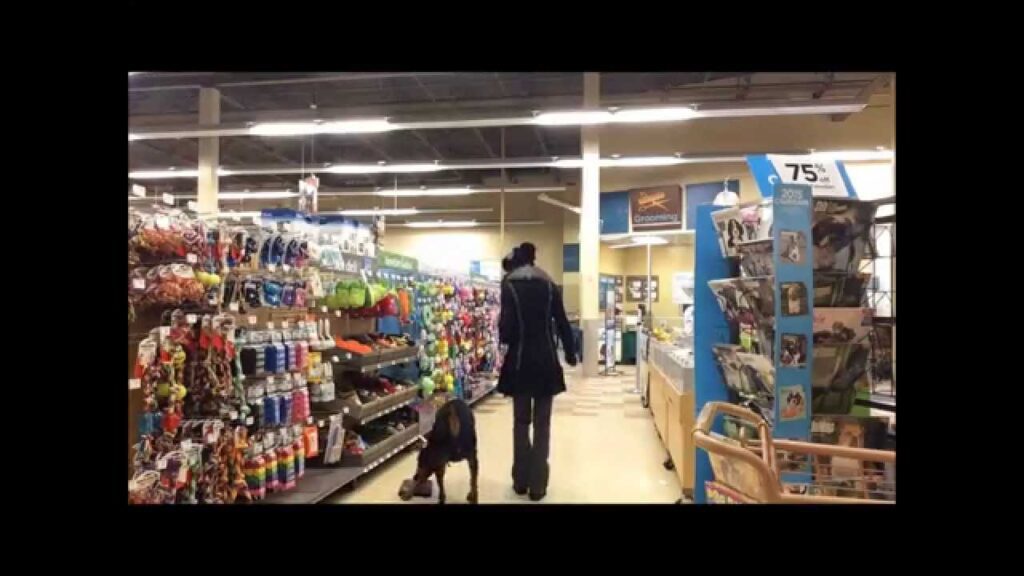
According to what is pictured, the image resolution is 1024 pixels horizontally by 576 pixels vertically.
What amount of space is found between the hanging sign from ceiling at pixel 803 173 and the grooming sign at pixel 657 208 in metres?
10.2

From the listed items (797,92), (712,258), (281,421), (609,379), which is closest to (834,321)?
(712,258)

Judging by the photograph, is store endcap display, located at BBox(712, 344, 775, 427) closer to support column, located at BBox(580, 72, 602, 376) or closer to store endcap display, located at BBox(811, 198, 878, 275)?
store endcap display, located at BBox(811, 198, 878, 275)

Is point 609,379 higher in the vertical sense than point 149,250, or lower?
lower

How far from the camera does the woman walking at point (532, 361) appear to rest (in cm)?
456

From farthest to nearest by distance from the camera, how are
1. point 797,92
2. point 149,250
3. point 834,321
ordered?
point 797,92 < point 834,321 < point 149,250

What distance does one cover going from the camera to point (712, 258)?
14.3ft

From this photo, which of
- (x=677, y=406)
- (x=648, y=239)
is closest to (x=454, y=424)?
(x=677, y=406)

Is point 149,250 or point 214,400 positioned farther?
point 214,400

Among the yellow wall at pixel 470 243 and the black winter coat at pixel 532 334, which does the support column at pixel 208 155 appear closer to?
the yellow wall at pixel 470 243

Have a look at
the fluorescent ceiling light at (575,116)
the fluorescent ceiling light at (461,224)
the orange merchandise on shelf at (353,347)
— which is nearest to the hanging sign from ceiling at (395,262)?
the orange merchandise on shelf at (353,347)
